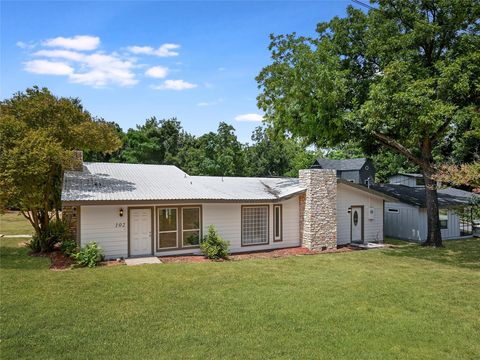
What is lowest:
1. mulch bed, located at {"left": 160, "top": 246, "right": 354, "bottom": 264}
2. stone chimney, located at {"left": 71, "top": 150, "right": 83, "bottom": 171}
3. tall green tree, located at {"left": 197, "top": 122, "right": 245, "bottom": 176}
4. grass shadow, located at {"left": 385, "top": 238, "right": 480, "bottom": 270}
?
grass shadow, located at {"left": 385, "top": 238, "right": 480, "bottom": 270}

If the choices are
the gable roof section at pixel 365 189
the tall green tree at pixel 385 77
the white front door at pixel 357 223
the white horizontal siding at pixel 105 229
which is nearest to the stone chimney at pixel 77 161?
the white horizontal siding at pixel 105 229

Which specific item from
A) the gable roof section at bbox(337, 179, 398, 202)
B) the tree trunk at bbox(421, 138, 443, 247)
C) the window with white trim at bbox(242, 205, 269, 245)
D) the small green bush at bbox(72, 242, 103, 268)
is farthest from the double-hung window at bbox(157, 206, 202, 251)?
the tree trunk at bbox(421, 138, 443, 247)

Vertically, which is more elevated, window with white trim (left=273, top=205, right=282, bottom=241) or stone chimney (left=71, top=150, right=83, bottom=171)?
stone chimney (left=71, top=150, right=83, bottom=171)

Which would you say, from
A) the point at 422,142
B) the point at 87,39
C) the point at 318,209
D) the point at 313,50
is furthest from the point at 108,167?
the point at 422,142

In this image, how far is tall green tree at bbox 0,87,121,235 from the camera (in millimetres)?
12430

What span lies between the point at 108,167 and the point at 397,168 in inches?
1398

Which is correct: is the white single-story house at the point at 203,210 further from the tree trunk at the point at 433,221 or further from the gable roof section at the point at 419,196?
the gable roof section at the point at 419,196

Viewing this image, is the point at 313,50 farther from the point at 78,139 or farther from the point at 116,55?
the point at 78,139

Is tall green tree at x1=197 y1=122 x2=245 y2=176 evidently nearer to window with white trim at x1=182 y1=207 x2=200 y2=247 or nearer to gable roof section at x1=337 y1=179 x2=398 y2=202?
gable roof section at x1=337 y1=179 x2=398 y2=202

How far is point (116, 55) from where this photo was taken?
12.0 metres

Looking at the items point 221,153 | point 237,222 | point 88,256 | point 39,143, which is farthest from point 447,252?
point 221,153

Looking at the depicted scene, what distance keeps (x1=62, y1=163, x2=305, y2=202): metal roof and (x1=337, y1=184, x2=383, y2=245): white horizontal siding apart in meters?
2.56

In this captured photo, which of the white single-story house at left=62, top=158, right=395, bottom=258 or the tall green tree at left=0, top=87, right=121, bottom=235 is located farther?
the white single-story house at left=62, top=158, right=395, bottom=258

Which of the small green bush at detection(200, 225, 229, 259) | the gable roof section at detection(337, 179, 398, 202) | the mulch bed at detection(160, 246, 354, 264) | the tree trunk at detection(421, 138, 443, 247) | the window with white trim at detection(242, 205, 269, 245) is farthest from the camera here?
the tree trunk at detection(421, 138, 443, 247)
